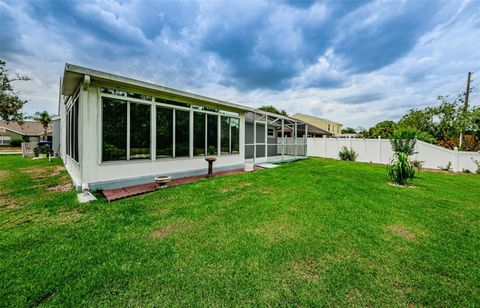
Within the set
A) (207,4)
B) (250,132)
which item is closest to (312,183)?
(250,132)

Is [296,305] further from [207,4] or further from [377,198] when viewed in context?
[207,4]

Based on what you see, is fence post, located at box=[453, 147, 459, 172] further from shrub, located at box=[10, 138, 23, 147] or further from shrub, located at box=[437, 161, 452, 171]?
shrub, located at box=[10, 138, 23, 147]

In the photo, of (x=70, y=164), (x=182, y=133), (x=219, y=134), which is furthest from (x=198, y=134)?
(x=70, y=164)

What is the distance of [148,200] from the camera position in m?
4.62

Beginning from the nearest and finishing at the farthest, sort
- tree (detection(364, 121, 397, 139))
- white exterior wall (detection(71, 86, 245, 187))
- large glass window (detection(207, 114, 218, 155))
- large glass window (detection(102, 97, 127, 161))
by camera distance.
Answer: white exterior wall (detection(71, 86, 245, 187)) < large glass window (detection(102, 97, 127, 161)) < large glass window (detection(207, 114, 218, 155)) < tree (detection(364, 121, 397, 139))

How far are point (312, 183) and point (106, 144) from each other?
20.6 ft

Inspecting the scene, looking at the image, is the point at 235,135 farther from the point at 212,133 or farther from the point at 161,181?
the point at 161,181

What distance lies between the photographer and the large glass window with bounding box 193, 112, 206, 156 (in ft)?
23.5

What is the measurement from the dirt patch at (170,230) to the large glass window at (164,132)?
3.46m

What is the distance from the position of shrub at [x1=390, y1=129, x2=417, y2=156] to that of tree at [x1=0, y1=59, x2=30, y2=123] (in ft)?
84.0

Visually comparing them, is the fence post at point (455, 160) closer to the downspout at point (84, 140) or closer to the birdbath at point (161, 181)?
the birdbath at point (161, 181)

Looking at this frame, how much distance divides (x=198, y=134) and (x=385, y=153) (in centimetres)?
1271

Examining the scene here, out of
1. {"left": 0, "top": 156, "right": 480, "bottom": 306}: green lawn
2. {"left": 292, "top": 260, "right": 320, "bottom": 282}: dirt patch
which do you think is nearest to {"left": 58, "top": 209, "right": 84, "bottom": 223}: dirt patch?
{"left": 0, "top": 156, "right": 480, "bottom": 306}: green lawn

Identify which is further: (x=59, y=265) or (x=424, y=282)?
(x=59, y=265)
